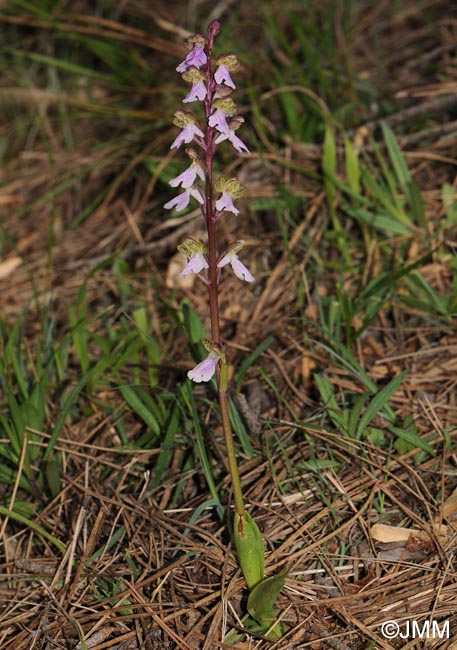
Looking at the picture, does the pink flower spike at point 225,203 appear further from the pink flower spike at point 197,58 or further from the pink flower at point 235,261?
the pink flower spike at point 197,58

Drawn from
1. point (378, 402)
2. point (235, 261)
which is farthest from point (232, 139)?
point (378, 402)

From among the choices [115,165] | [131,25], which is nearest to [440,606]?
[115,165]

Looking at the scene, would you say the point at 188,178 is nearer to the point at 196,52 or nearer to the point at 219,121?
the point at 219,121

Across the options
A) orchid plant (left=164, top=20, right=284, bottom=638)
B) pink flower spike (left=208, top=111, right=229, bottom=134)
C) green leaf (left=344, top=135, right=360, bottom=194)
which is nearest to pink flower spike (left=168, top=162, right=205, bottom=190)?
orchid plant (left=164, top=20, right=284, bottom=638)

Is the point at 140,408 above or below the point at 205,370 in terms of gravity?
below

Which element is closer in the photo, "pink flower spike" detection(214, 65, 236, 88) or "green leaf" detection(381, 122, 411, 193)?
"pink flower spike" detection(214, 65, 236, 88)

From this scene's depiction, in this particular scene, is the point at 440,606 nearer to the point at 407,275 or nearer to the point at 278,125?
the point at 407,275

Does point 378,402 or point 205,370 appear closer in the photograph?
point 205,370

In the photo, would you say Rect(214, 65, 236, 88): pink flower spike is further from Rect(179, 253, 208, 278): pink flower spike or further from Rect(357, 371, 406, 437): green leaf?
Rect(357, 371, 406, 437): green leaf
